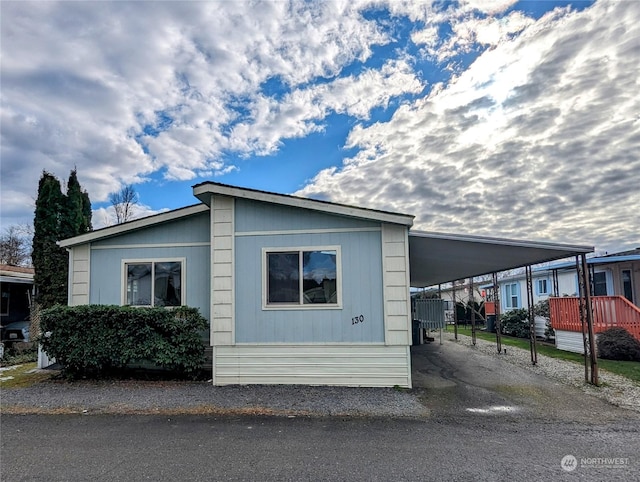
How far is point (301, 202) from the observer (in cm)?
739

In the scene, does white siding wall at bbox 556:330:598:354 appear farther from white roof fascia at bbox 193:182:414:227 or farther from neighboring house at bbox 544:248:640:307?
white roof fascia at bbox 193:182:414:227

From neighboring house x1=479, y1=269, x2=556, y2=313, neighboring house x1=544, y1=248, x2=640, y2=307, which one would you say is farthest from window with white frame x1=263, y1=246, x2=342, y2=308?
neighboring house x1=479, y1=269, x2=556, y2=313

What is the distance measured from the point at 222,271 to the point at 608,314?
36.2 feet

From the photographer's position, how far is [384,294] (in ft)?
23.6

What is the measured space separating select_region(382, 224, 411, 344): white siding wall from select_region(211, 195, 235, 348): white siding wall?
2940 millimetres

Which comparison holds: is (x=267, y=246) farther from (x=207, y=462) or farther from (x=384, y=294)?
(x=207, y=462)

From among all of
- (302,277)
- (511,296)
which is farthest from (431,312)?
(511,296)

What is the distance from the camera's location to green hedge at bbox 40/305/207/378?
7.43 metres

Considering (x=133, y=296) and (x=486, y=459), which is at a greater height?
(x=133, y=296)

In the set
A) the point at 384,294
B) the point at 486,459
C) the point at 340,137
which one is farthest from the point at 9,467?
the point at 340,137

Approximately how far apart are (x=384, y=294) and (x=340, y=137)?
8.04 meters

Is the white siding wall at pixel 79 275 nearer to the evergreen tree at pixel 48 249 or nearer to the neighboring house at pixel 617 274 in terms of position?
the evergreen tree at pixel 48 249

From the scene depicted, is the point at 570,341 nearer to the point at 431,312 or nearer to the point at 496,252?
the point at 431,312

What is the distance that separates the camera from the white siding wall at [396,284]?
7082mm
